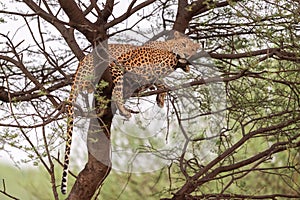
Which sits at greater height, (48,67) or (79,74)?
(48,67)

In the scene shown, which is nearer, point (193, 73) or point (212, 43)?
point (193, 73)

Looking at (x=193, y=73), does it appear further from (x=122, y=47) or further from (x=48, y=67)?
(x=48, y=67)

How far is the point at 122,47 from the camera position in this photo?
180 cm

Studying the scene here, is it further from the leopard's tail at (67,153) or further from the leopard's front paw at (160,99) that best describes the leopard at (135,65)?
the leopard's front paw at (160,99)

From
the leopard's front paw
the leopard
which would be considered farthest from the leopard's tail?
the leopard's front paw

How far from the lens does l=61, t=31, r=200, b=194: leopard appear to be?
5.62 ft

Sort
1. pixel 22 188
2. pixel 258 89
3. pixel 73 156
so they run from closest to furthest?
pixel 258 89
pixel 73 156
pixel 22 188

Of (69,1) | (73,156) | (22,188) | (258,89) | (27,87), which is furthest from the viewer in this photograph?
(22,188)

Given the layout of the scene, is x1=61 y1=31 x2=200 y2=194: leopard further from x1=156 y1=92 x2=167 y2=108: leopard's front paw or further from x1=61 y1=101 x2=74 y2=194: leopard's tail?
x1=156 y1=92 x2=167 y2=108: leopard's front paw

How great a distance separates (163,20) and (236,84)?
0.33m

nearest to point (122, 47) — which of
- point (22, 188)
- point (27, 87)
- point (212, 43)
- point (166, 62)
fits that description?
point (166, 62)

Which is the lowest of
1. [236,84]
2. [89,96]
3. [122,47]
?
[89,96]

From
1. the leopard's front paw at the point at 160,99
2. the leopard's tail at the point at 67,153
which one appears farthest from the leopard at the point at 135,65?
the leopard's front paw at the point at 160,99

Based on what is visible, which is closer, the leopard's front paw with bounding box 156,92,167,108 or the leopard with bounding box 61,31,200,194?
the leopard with bounding box 61,31,200,194
